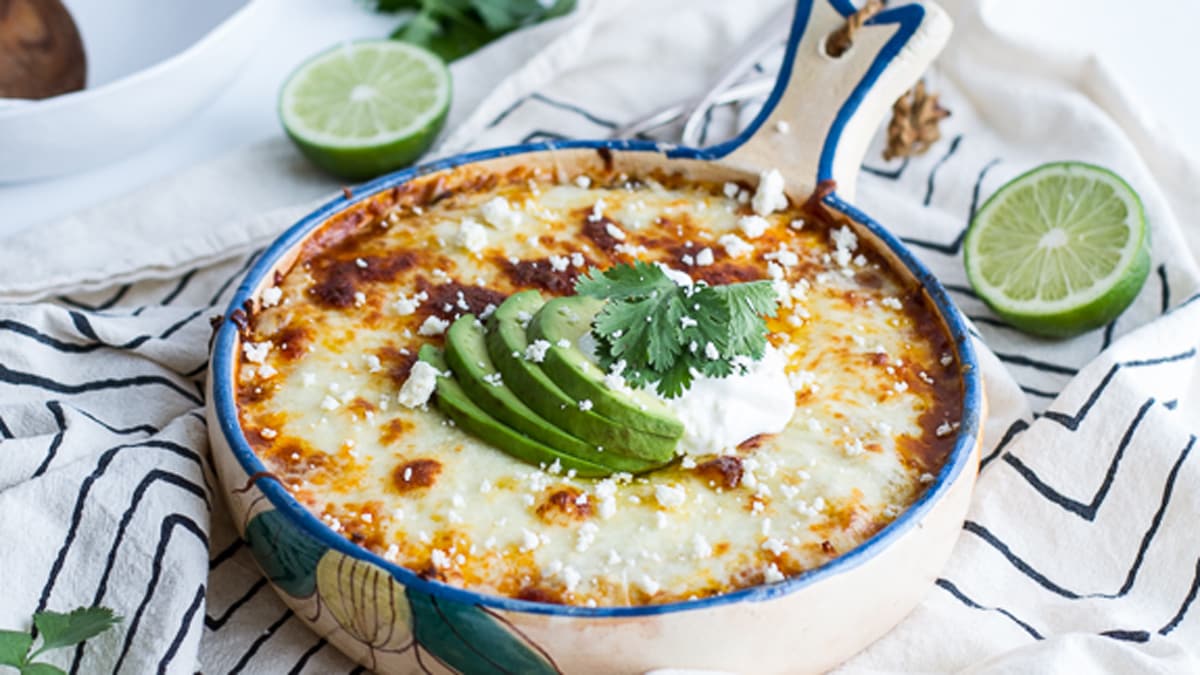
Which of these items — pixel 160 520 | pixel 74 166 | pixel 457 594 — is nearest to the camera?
pixel 457 594

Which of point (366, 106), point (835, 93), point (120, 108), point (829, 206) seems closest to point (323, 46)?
point (366, 106)

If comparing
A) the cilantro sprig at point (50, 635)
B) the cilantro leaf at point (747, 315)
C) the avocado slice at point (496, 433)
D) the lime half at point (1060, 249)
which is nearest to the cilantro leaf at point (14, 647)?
the cilantro sprig at point (50, 635)

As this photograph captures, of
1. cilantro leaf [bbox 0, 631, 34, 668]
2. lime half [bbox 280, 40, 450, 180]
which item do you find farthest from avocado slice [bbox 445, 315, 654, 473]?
lime half [bbox 280, 40, 450, 180]

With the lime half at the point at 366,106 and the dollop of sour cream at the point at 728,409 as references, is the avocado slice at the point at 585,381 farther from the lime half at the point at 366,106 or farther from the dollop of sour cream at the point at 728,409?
the lime half at the point at 366,106

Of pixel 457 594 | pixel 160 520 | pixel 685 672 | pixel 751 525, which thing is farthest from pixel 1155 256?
pixel 160 520

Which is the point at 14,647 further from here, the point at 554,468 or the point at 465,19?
the point at 465,19

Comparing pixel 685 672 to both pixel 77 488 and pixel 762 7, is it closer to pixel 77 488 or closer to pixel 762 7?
pixel 77 488

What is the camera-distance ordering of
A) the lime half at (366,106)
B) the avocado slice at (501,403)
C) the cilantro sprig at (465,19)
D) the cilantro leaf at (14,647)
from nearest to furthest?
the cilantro leaf at (14,647), the avocado slice at (501,403), the lime half at (366,106), the cilantro sprig at (465,19)
